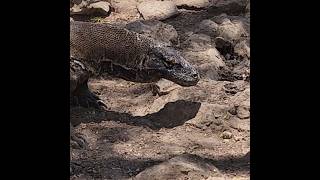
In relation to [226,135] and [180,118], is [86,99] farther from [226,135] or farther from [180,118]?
[226,135]

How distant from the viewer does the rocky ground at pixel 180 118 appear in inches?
144

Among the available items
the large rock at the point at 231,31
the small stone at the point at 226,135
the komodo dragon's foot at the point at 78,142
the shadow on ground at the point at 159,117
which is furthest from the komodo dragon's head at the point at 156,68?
the large rock at the point at 231,31

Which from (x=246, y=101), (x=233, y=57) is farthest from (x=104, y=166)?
(x=233, y=57)

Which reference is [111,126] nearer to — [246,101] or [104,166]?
[104,166]

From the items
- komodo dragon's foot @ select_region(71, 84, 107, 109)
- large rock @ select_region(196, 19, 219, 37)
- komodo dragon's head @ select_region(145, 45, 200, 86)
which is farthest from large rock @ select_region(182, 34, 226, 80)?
komodo dragon's foot @ select_region(71, 84, 107, 109)

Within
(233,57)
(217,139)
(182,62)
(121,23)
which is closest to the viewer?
(217,139)

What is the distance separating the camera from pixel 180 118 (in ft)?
14.6

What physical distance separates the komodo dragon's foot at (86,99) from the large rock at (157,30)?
1.15 meters

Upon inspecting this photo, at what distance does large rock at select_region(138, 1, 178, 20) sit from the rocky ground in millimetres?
34

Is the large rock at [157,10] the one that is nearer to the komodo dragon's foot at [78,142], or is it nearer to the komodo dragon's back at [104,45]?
the komodo dragon's back at [104,45]

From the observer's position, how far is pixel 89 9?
21.6 ft

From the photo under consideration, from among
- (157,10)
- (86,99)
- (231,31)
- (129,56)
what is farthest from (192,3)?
(86,99)

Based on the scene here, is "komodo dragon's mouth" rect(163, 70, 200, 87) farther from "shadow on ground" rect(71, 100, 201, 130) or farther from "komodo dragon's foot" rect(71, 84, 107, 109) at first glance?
"komodo dragon's foot" rect(71, 84, 107, 109)
